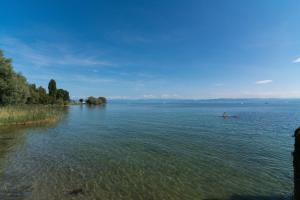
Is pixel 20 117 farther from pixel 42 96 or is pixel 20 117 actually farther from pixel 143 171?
pixel 42 96

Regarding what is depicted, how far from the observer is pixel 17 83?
3108cm

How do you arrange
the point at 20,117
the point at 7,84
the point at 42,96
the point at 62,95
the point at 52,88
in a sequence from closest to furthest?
the point at 20,117 < the point at 7,84 < the point at 42,96 < the point at 52,88 < the point at 62,95

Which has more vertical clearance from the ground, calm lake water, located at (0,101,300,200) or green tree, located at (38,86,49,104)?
green tree, located at (38,86,49,104)

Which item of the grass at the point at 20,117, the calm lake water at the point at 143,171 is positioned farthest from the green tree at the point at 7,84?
the calm lake water at the point at 143,171

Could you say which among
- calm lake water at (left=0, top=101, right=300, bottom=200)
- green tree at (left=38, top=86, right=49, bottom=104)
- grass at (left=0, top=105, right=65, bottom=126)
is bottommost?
calm lake water at (left=0, top=101, right=300, bottom=200)

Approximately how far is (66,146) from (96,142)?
2507 millimetres

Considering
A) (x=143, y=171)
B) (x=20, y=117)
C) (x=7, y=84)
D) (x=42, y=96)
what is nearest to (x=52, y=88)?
(x=42, y=96)

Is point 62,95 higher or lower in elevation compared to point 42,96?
higher

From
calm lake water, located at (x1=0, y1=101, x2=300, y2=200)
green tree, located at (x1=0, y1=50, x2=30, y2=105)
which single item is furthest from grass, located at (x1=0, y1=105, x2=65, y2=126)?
calm lake water, located at (x1=0, y1=101, x2=300, y2=200)

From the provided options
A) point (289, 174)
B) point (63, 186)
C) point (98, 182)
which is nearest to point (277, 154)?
point (289, 174)

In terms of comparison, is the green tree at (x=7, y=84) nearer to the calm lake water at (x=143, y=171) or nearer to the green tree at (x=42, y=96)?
the calm lake water at (x=143, y=171)

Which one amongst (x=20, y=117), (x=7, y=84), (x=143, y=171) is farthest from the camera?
(x=7, y=84)

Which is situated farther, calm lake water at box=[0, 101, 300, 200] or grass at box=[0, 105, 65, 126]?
grass at box=[0, 105, 65, 126]

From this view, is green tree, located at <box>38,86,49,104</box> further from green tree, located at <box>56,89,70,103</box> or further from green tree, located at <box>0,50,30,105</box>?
green tree, located at <box>0,50,30,105</box>
